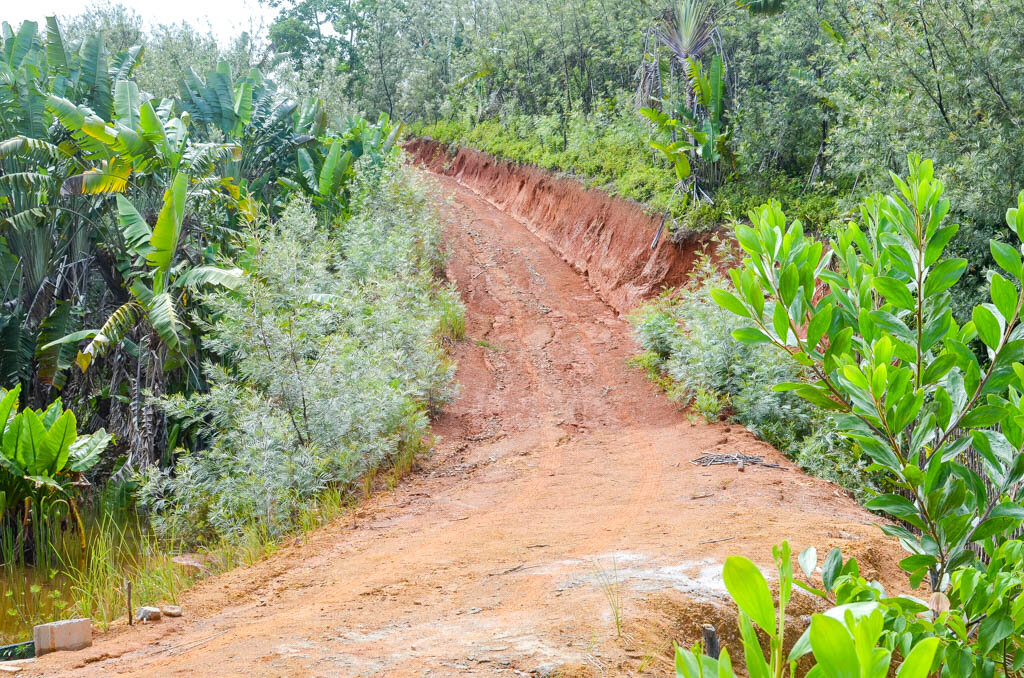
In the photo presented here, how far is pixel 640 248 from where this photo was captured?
17094 millimetres

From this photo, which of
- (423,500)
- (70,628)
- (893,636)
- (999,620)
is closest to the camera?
(893,636)

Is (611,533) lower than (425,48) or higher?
lower

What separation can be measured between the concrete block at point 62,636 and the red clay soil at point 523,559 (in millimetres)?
127

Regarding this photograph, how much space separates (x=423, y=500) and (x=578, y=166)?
14838 millimetres

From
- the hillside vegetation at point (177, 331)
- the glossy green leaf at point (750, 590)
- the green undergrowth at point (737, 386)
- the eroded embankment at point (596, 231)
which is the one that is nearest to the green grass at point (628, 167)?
the eroded embankment at point (596, 231)

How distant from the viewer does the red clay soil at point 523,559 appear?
4109mm

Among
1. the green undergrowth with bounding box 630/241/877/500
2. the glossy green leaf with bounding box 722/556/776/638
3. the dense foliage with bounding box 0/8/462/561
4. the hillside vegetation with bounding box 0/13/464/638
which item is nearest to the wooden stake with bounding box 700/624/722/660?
the glossy green leaf with bounding box 722/556/776/638

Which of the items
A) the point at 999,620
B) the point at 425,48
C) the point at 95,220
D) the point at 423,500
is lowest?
the point at 423,500

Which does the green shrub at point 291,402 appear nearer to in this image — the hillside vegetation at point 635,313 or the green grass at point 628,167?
the hillside vegetation at point 635,313

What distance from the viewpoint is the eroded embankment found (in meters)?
16.2

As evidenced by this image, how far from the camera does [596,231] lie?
19453 mm

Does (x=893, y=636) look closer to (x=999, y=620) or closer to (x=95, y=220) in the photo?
(x=999, y=620)

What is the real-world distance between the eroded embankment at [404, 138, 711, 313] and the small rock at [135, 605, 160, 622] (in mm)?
10146

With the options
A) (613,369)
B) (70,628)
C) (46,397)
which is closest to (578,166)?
(613,369)
